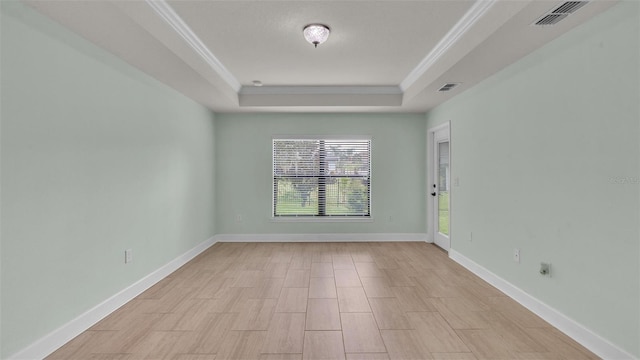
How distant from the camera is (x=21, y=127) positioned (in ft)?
6.42

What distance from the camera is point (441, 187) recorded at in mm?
5230

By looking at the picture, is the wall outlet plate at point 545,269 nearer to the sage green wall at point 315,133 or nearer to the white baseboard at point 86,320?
the sage green wall at point 315,133

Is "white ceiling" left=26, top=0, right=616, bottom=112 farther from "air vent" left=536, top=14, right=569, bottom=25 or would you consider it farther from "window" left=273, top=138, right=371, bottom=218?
"window" left=273, top=138, right=371, bottom=218

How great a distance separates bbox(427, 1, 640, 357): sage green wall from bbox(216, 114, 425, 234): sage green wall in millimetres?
2035

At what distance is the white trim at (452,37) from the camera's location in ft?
7.67

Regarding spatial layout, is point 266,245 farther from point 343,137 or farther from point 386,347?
point 386,347

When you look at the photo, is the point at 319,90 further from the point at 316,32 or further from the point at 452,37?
the point at 452,37

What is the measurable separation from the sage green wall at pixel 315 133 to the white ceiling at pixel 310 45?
1.08 meters

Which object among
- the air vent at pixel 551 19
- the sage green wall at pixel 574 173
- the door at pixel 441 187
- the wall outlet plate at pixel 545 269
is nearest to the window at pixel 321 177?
the door at pixel 441 187

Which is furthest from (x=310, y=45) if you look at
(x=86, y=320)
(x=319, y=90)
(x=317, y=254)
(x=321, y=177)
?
(x=86, y=320)

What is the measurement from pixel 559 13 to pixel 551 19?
89 mm

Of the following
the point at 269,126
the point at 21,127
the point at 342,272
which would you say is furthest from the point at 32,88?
the point at 269,126

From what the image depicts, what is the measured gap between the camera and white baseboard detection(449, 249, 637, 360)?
6.75 feet

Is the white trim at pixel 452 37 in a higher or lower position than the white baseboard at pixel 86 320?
higher
